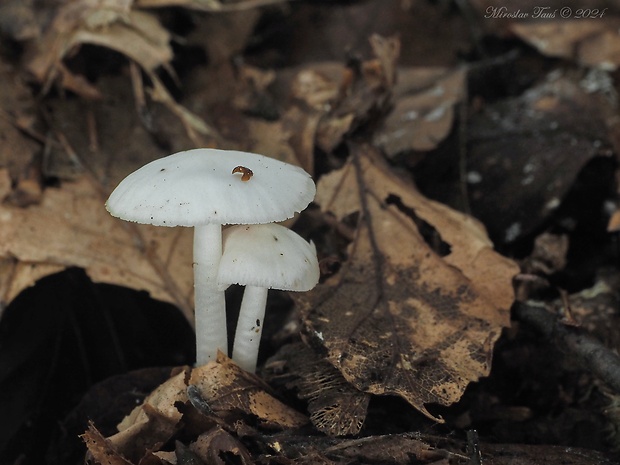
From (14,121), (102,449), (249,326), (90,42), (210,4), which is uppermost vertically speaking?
(210,4)

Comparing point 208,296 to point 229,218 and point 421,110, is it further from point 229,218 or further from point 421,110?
point 421,110

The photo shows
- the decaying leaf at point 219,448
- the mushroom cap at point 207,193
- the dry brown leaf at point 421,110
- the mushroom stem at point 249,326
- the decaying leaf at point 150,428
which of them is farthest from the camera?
the dry brown leaf at point 421,110

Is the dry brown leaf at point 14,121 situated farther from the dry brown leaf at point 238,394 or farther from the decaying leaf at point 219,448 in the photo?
the decaying leaf at point 219,448

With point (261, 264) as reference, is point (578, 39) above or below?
above

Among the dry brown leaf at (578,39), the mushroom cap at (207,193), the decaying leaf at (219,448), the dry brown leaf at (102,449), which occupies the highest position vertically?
the dry brown leaf at (578,39)

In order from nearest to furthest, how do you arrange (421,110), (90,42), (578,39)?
(90,42) → (421,110) → (578,39)

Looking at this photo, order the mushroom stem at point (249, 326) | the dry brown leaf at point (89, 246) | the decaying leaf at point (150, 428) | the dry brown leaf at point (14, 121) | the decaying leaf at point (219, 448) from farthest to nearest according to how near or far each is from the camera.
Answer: the dry brown leaf at point (14, 121)
the dry brown leaf at point (89, 246)
the mushroom stem at point (249, 326)
the decaying leaf at point (150, 428)
the decaying leaf at point (219, 448)

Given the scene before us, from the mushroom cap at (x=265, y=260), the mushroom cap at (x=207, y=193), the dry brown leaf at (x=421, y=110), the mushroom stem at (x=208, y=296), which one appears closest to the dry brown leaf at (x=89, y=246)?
A: the mushroom stem at (x=208, y=296)

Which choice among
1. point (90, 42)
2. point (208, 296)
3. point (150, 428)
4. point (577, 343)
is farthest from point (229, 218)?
point (90, 42)
